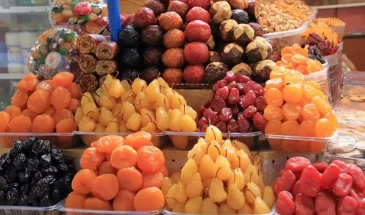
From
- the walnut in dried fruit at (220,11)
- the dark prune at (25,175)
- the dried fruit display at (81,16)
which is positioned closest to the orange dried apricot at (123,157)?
the dark prune at (25,175)

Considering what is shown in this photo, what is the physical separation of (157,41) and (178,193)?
2.58 feet

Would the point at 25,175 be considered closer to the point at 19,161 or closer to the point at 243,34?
the point at 19,161

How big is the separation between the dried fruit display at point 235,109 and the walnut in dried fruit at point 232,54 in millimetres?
204

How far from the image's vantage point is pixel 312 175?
4.44 feet

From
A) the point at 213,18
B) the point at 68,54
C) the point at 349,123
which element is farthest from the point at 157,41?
the point at 349,123

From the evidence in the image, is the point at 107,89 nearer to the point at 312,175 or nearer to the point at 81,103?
the point at 81,103

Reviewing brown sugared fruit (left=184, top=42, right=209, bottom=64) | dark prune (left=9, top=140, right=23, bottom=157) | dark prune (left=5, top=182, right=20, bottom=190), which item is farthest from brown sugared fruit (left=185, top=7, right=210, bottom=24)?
dark prune (left=5, top=182, right=20, bottom=190)

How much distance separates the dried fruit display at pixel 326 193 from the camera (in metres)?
1.33

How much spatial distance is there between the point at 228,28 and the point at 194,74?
0.81 feet

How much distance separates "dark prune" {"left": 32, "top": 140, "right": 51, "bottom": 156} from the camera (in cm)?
169

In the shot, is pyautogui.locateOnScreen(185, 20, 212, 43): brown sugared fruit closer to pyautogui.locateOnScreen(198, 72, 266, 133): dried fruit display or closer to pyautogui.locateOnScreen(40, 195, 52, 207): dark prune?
pyautogui.locateOnScreen(198, 72, 266, 133): dried fruit display

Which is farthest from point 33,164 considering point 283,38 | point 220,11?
point 283,38

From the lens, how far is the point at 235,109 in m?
1.71

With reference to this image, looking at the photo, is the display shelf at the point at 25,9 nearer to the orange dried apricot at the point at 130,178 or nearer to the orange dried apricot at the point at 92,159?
the orange dried apricot at the point at 92,159
